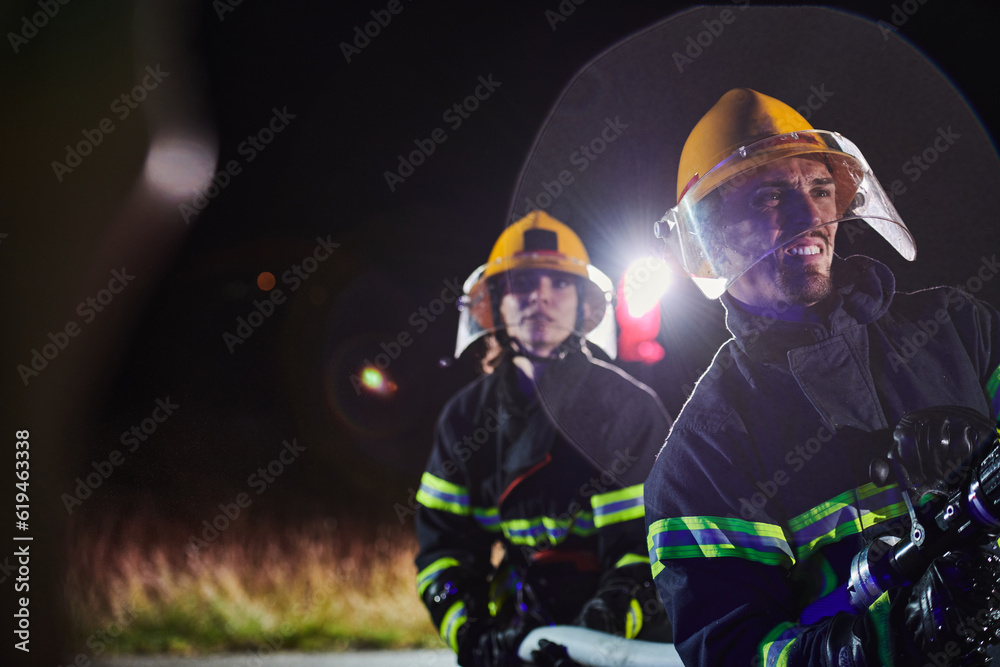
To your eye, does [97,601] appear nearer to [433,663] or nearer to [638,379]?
[433,663]

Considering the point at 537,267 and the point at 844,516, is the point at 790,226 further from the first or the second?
the point at 537,267

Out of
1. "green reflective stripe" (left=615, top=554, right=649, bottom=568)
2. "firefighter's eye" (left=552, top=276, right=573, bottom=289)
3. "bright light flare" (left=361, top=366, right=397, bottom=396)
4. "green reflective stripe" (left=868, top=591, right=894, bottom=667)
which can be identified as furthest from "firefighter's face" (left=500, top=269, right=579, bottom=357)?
"green reflective stripe" (left=868, top=591, right=894, bottom=667)

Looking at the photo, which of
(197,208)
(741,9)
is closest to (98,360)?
(197,208)

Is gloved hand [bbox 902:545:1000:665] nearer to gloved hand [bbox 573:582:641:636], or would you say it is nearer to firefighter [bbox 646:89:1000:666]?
firefighter [bbox 646:89:1000:666]

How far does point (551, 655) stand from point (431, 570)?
23.1 inches

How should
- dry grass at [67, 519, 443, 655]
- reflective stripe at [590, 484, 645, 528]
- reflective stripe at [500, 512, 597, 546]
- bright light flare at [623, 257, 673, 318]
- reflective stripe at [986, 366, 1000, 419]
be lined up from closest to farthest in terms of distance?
reflective stripe at [986, 366, 1000, 419] → bright light flare at [623, 257, 673, 318] → reflective stripe at [590, 484, 645, 528] → reflective stripe at [500, 512, 597, 546] → dry grass at [67, 519, 443, 655]

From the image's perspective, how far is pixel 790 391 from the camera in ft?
Answer: 5.98

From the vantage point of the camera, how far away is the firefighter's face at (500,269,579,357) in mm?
2656

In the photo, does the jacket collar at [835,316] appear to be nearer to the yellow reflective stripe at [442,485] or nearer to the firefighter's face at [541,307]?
the firefighter's face at [541,307]

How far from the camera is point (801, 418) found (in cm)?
181

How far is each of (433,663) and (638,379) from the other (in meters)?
1.58

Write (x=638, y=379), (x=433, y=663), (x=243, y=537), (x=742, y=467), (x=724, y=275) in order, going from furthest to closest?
(x=243, y=537), (x=433, y=663), (x=638, y=379), (x=724, y=275), (x=742, y=467)

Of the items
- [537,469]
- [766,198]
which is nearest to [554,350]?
[537,469]

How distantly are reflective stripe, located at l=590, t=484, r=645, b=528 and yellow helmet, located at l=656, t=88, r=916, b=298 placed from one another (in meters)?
0.78
